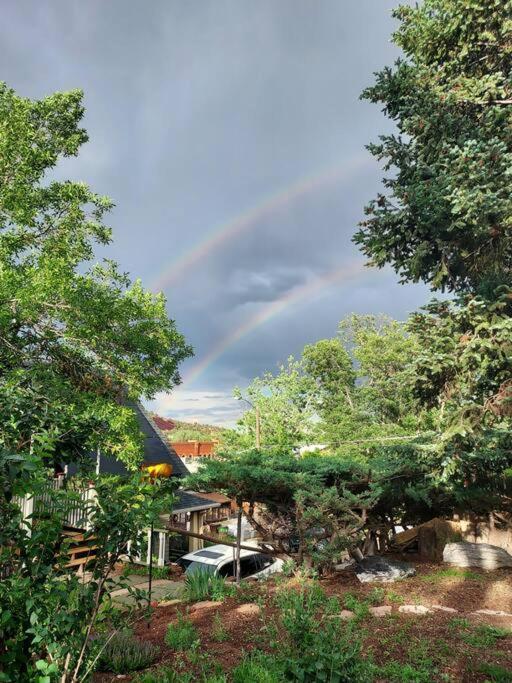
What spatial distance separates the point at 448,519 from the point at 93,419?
10943mm

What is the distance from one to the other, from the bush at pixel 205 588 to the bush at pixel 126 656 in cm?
271

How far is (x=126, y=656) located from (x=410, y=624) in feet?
12.0

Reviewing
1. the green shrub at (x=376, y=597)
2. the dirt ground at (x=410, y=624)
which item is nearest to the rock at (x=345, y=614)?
the dirt ground at (x=410, y=624)

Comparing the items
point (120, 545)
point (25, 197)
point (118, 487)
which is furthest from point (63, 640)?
point (25, 197)

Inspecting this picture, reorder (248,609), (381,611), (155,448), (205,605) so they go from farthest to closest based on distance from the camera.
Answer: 1. (155,448)
2. (205,605)
3. (248,609)
4. (381,611)

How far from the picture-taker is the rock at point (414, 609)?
21.6 feet

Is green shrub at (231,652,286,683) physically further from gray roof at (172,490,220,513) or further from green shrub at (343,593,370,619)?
gray roof at (172,490,220,513)

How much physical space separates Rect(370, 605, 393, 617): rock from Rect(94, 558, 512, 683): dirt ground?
83 mm

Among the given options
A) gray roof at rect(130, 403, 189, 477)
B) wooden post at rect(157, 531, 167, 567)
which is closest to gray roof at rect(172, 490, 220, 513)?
gray roof at rect(130, 403, 189, 477)

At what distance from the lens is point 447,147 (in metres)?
8.94

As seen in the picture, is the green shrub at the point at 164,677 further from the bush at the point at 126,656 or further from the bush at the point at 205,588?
the bush at the point at 205,588

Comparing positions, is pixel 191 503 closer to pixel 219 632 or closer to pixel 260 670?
pixel 219 632

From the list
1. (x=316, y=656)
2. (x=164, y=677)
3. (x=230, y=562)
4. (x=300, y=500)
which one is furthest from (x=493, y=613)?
(x=230, y=562)

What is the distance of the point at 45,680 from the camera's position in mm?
2615
